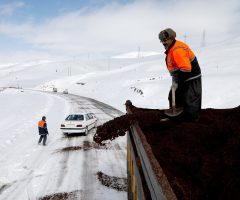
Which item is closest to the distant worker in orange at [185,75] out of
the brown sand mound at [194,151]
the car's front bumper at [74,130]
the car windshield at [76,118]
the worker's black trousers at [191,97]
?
the worker's black trousers at [191,97]

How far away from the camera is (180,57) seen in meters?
3.76

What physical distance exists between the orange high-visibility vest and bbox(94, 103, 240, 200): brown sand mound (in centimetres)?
82

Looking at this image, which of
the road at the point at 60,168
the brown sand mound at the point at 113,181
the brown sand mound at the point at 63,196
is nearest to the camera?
the brown sand mound at the point at 63,196

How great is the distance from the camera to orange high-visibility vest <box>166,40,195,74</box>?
3.75 meters

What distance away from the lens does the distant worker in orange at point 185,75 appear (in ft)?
12.6

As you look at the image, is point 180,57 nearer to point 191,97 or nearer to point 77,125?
point 191,97

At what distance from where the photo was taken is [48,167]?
1012cm

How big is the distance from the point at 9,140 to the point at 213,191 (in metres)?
15.2

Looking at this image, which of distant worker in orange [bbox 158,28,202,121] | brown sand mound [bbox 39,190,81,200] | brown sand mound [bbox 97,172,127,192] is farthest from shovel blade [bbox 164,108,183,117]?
brown sand mound [bbox 39,190,81,200]

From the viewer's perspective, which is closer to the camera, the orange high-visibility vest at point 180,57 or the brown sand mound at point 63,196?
the orange high-visibility vest at point 180,57

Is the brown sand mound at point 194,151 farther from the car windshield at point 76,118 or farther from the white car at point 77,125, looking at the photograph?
the car windshield at point 76,118

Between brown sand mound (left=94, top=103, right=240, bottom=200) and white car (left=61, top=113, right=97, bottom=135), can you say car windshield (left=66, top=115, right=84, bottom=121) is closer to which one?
white car (left=61, top=113, right=97, bottom=135)

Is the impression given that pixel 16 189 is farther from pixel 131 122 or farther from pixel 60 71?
pixel 60 71

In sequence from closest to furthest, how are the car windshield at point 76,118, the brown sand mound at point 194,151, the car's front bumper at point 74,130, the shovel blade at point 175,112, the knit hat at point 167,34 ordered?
the brown sand mound at point 194,151
the knit hat at point 167,34
the shovel blade at point 175,112
the car's front bumper at point 74,130
the car windshield at point 76,118
